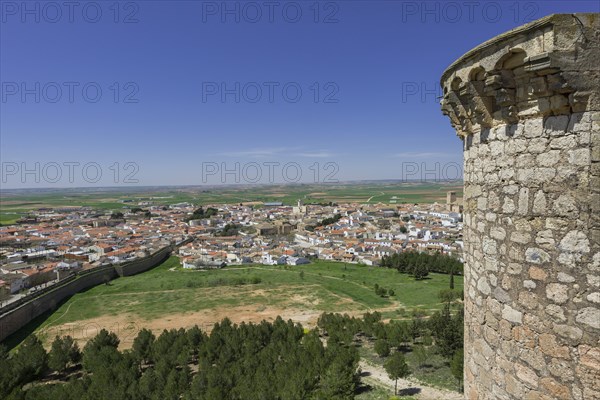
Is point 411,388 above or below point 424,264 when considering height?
above

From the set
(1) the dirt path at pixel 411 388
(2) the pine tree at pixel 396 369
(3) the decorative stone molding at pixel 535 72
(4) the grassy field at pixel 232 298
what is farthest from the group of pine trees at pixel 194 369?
(3) the decorative stone molding at pixel 535 72

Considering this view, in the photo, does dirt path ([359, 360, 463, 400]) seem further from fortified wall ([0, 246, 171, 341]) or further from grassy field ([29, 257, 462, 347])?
fortified wall ([0, 246, 171, 341])

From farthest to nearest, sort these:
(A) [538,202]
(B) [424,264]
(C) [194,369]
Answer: (B) [424,264] < (C) [194,369] < (A) [538,202]

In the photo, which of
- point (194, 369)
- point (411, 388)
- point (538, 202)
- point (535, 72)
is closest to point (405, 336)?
point (411, 388)

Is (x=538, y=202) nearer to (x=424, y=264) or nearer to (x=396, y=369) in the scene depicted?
(x=396, y=369)

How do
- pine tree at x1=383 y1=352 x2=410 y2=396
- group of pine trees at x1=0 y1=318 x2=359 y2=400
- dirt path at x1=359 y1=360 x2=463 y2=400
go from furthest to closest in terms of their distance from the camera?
pine tree at x1=383 y1=352 x2=410 y2=396, dirt path at x1=359 y1=360 x2=463 y2=400, group of pine trees at x1=0 y1=318 x2=359 y2=400

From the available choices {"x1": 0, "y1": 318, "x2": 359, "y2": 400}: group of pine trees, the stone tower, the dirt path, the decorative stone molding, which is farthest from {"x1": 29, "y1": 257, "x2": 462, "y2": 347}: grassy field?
the decorative stone molding
